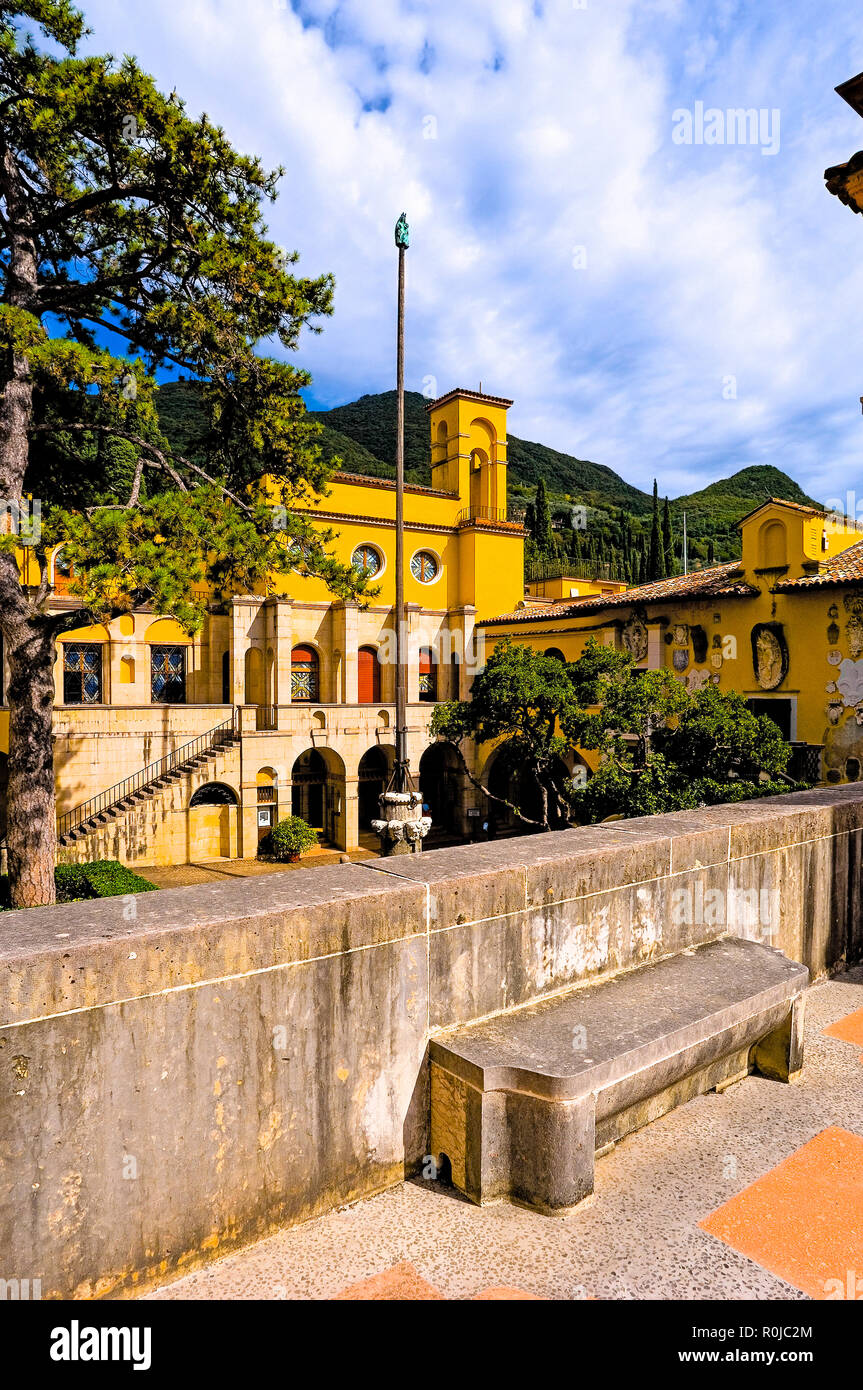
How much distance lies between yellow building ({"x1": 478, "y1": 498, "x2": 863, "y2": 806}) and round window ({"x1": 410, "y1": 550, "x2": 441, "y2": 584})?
36.7ft

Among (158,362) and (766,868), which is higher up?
(158,362)

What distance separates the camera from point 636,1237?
A: 89.5 inches

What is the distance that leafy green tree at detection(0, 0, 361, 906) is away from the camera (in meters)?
9.85

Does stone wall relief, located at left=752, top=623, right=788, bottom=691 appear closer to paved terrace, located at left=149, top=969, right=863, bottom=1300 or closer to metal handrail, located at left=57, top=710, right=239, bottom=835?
paved terrace, located at left=149, top=969, right=863, bottom=1300

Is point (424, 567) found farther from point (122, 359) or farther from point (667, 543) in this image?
point (667, 543)

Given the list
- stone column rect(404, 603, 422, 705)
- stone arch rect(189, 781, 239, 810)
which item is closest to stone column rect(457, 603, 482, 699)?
stone column rect(404, 603, 422, 705)

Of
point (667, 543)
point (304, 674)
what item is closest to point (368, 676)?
point (304, 674)

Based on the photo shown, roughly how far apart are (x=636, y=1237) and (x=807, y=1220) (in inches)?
24.3

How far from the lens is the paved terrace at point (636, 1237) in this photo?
6.71ft

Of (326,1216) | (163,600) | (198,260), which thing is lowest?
(326,1216)

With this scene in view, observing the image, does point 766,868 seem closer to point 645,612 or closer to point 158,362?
point 158,362

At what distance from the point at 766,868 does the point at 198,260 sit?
12.7 m
